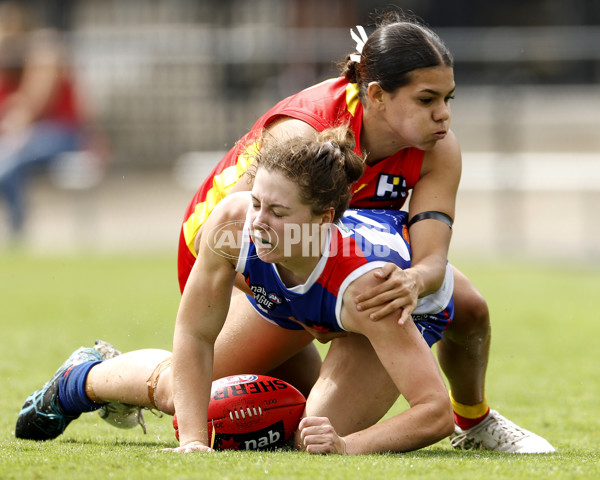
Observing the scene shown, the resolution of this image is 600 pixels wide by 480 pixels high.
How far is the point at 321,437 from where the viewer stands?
349 centimetres

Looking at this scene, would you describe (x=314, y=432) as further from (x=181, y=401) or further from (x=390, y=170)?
(x=390, y=170)

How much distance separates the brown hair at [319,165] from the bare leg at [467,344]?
787 millimetres

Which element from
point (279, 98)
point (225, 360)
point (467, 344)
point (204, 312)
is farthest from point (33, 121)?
point (204, 312)

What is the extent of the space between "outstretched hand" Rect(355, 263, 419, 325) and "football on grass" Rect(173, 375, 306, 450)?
579mm

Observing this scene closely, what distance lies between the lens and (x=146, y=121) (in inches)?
679

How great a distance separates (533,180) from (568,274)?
2.54 meters

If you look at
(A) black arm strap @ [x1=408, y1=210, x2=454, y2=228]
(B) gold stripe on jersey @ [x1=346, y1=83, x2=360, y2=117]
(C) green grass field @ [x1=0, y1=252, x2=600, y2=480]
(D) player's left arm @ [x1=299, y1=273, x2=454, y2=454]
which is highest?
(B) gold stripe on jersey @ [x1=346, y1=83, x2=360, y2=117]

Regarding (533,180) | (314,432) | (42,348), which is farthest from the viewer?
(533,180)

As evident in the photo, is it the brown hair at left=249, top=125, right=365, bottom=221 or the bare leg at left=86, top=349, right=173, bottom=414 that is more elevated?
the brown hair at left=249, top=125, right=365, bottom=221

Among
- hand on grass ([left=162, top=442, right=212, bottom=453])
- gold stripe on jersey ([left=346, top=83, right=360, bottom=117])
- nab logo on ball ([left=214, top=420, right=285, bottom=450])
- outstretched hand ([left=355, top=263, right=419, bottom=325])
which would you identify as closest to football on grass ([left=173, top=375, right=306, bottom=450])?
nab logo on ball ([left=214, top=420, right=285, bottom=450])

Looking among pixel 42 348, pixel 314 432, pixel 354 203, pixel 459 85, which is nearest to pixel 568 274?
pixel 459 85

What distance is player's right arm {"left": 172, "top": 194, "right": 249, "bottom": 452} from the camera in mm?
3684

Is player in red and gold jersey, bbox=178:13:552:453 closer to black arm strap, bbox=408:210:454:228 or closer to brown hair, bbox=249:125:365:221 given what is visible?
black arm strap, bbox=408:210:454:228

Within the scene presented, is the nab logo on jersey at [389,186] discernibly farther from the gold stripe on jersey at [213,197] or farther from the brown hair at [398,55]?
the gold stripe on jersey at [213,197]
